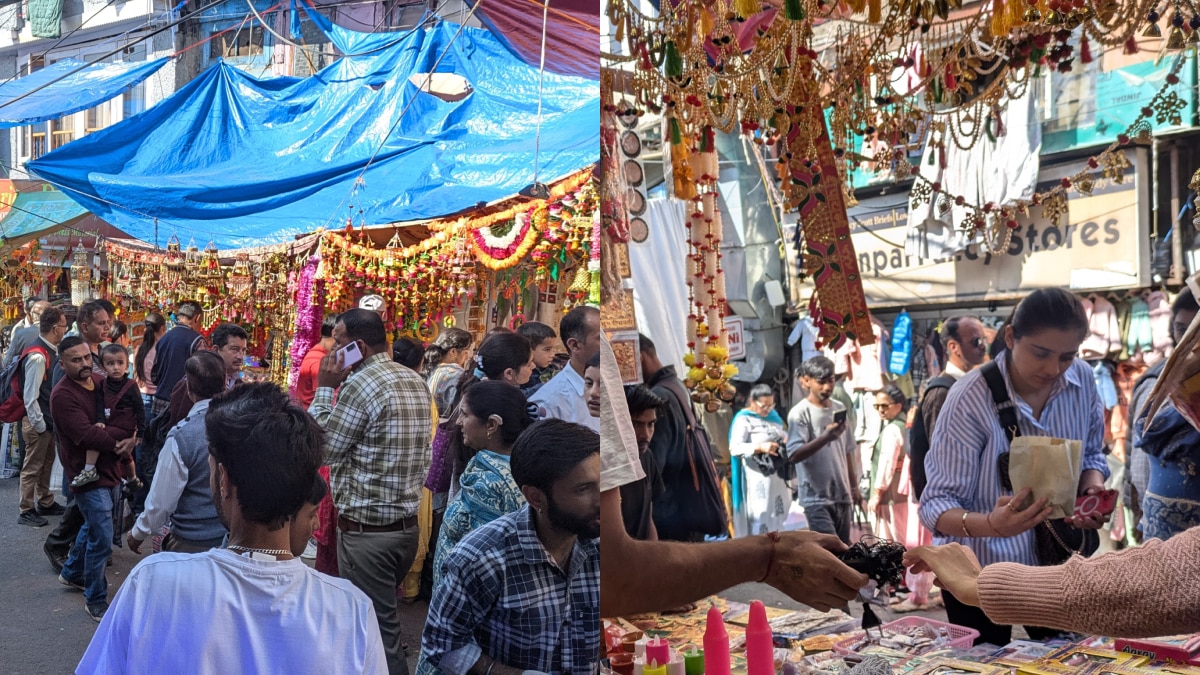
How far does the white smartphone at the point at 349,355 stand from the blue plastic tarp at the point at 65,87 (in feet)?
1.83

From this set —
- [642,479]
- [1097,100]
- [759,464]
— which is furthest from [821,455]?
[1097,100]

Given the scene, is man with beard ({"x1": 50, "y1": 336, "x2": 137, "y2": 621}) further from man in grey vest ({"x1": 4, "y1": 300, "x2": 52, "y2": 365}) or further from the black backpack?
the black backpack

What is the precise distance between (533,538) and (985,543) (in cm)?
181

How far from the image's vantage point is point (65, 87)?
5.41 ft

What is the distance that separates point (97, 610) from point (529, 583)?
693 millimetres

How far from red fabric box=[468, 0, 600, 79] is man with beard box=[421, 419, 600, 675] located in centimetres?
69

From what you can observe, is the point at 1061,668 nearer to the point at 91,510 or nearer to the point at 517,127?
the point at 517,127

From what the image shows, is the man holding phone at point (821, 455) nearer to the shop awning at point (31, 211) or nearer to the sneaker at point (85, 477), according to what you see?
the sneaker at point (85, 477)

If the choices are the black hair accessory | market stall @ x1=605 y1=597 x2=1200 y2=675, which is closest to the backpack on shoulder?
market stall @ x1=605 y1=597 x2=1200 y2=675

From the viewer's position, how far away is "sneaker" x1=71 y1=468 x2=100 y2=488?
1618 mm

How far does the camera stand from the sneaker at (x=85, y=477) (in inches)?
63.7

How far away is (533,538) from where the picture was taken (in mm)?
1700

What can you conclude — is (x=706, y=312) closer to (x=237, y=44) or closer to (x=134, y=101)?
(x=237, y=44)

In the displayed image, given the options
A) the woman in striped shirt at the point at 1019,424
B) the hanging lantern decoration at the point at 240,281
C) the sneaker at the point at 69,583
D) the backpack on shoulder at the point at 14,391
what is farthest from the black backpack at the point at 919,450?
the backpack on shoulder at the point at 14,391
